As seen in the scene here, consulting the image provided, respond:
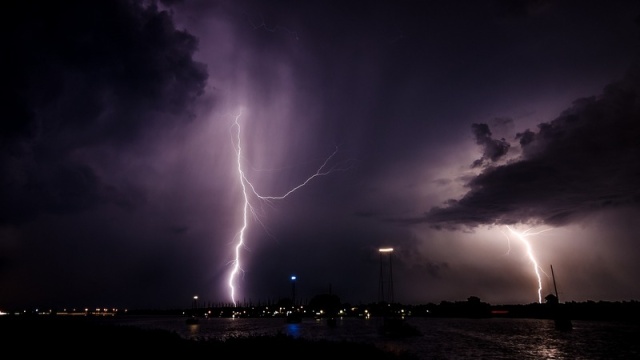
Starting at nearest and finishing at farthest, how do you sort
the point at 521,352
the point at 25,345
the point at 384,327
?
the point at 25,345, the point at 521,352, the point at 384,327

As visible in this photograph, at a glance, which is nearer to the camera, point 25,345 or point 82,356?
point 82,356

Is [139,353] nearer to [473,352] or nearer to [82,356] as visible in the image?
[82,356]

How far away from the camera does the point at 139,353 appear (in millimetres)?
24562

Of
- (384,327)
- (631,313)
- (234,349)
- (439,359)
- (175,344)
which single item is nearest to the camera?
(234,349)

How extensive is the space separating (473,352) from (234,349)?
3822 cm

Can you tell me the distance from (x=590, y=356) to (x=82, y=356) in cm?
5174

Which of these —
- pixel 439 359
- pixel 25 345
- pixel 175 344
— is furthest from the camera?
pixel 439 359

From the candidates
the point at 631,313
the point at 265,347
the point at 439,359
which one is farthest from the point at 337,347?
the point at 631,313

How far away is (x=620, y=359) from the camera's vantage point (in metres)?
43.7

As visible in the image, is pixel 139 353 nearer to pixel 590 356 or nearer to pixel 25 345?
pixel 25 345

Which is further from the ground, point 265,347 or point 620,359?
point 265,347

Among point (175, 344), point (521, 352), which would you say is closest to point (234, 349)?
point (175, 344)

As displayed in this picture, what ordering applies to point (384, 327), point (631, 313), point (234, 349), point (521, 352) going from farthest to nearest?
point (631, 313), point (384, 327), point (521, 352), point (234, 349)

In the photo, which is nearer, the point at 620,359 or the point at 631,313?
the point at 620,359
